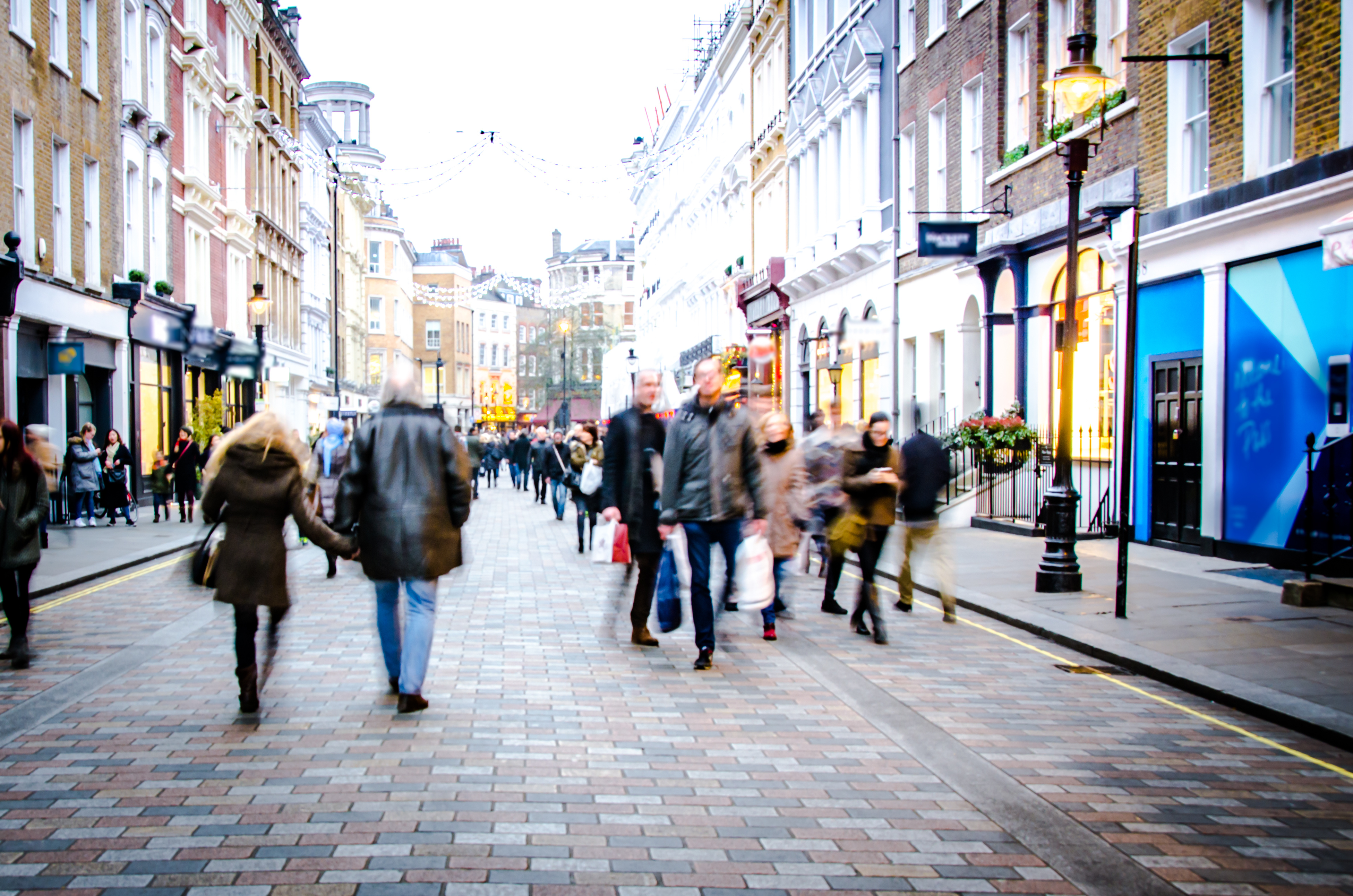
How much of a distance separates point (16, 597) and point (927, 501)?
6.66 meters

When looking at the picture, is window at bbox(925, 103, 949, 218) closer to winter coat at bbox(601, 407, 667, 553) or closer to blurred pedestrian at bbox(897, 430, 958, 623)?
blurred pedestrian at bbox(897, 430, 958, 623)

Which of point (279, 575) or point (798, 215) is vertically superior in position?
point (798, 215)

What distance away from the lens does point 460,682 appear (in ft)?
25.0

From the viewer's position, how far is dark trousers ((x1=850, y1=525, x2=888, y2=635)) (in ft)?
30.1

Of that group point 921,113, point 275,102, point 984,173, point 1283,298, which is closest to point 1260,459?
point 1283,298

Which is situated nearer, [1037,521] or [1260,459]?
[1260,459]

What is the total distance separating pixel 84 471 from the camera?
20.3m

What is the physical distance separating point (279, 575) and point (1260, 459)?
35.8 ft

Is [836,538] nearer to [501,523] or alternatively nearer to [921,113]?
[501,523]

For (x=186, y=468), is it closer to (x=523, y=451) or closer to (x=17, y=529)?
(x=523, y=451)

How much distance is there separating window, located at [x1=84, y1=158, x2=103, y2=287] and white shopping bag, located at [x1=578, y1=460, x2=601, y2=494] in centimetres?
1380

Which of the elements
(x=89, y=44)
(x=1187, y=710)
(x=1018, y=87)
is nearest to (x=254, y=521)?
(x=1187, y=710)

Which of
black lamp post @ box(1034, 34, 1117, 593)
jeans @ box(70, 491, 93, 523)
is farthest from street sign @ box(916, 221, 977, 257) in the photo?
jeans @ box(70, 491, 93, 523)

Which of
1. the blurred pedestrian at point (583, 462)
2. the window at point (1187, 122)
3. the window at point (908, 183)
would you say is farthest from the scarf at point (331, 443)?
the window at point (908, 183)
